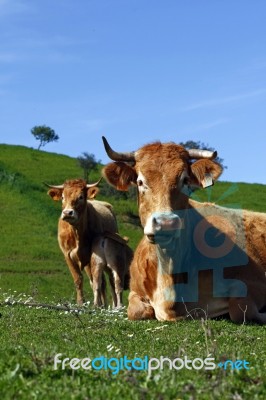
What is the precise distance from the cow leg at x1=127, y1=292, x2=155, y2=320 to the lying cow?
8.49m

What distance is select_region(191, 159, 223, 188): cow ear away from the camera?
38.4 feet

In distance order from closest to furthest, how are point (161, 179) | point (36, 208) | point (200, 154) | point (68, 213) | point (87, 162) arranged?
point (161, 179) < point (200, 154) < point (68, 213) < point (36, 208) < point (87, 162)

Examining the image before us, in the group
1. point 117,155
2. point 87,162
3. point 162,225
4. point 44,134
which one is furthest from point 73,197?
point 44,134

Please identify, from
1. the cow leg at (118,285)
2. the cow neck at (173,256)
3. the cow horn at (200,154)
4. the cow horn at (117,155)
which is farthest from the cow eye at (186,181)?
the cow leg at (118,285)

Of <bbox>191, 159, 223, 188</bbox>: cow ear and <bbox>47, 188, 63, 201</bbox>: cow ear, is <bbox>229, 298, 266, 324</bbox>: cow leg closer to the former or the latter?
<bbox>191, 159, 223, 188</bbox>: cow ear

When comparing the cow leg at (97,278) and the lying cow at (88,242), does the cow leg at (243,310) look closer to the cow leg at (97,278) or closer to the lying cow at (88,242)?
the cow leg at (97,278)

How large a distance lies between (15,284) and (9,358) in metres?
33.0

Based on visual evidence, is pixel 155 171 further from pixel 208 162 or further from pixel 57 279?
pixel 57 279

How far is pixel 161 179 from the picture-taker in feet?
36.8

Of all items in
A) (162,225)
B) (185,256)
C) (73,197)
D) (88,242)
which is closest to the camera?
(162,225)

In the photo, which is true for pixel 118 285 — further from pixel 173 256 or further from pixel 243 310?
pixel 243 310

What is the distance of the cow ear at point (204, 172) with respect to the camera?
11.7 meters

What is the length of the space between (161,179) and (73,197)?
36.9 feet

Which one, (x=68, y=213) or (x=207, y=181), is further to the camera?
(x=68, y=213)
